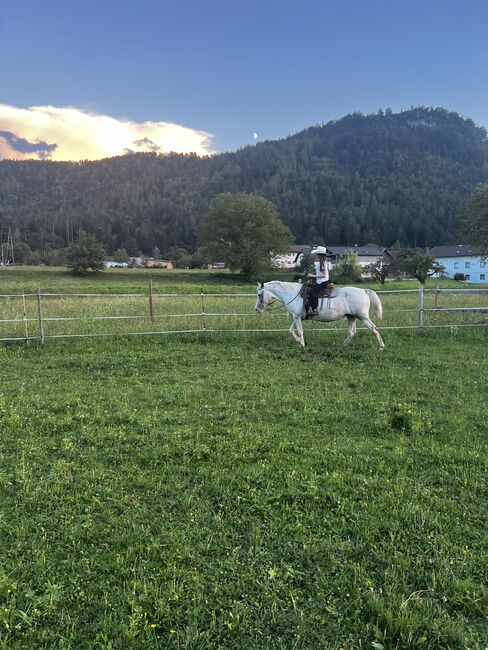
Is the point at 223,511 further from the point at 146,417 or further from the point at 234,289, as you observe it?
the point at 234,289

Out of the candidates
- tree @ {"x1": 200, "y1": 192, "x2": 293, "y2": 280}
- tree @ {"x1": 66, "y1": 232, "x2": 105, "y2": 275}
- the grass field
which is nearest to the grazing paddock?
the grass field

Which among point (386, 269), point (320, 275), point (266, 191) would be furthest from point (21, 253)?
point (320, 275)

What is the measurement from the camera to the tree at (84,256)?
163 ft

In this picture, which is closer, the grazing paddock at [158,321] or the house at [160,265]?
the grazing paddock at [158,321]

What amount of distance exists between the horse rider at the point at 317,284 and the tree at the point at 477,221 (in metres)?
23.9

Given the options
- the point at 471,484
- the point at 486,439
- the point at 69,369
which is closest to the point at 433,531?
the point at 471,484

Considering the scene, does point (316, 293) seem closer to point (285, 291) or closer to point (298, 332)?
point (285, 291)

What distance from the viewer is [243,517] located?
3439mm

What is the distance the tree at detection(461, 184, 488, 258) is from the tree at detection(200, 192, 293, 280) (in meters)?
27.8

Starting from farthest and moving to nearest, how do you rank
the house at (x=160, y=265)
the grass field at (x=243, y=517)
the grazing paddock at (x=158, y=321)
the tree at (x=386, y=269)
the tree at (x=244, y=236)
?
the house at (x=160, y=265) < the tree at (x=386, y=269) < the tree at (x=244, y=236) < the grazing paddock at (x=158, y=321) < the grass field at (x=243, y=517)

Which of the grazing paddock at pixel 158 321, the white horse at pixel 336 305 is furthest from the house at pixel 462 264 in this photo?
the white horse at pixel 336 305

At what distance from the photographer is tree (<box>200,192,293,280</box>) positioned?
54.0m

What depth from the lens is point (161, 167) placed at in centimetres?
15488

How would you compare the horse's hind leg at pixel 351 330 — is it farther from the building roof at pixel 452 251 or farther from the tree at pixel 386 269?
the building roof at pixel 452 251
